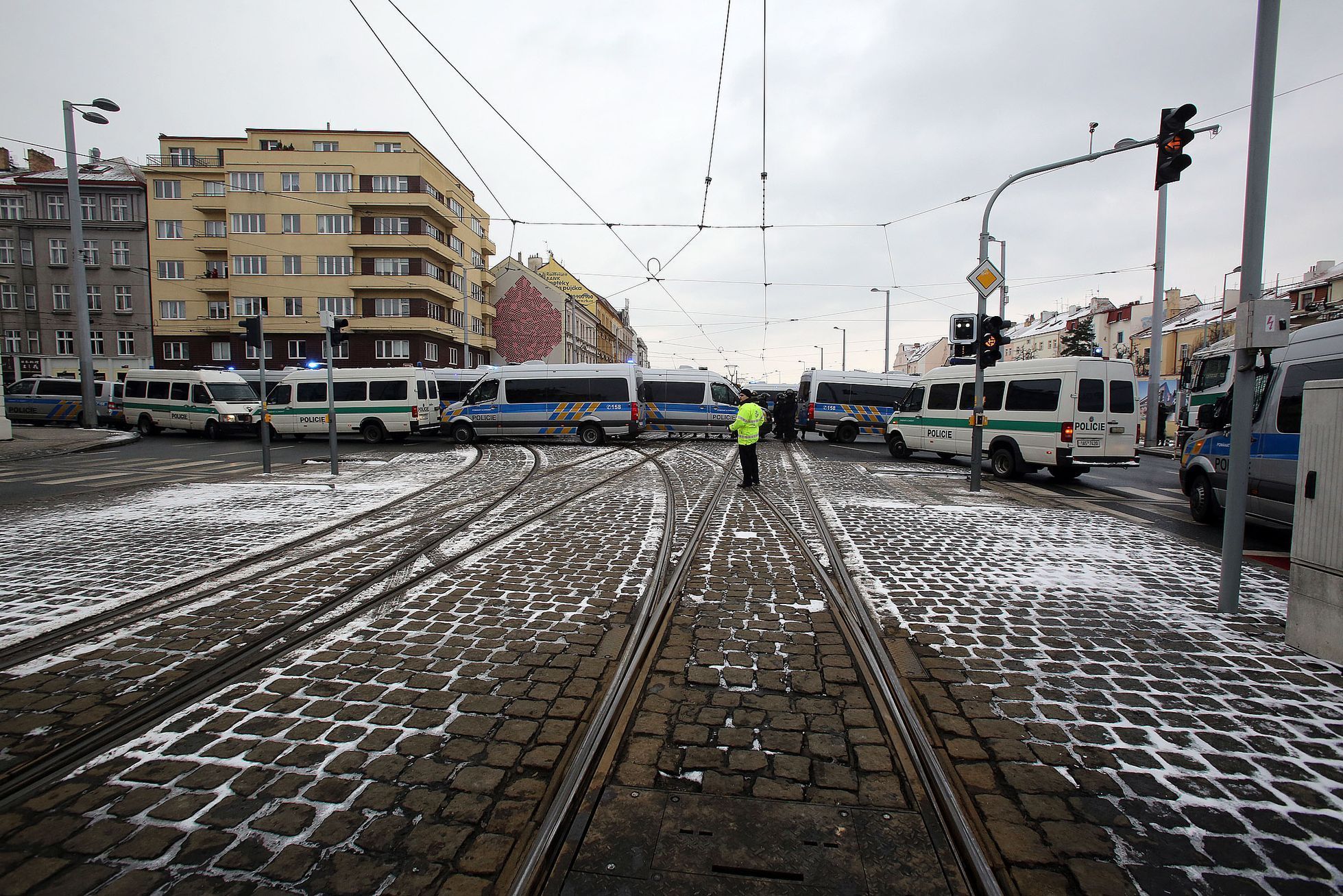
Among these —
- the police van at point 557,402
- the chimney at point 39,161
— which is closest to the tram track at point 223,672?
the police van at point 557,402

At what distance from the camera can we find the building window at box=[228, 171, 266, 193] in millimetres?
41688

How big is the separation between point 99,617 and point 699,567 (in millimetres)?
4578

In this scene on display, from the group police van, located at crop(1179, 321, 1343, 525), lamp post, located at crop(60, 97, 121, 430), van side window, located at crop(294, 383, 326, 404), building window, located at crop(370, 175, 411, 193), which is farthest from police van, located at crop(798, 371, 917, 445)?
building window, located at crop(370, 175, 411, 193)

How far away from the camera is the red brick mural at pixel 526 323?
60.1m

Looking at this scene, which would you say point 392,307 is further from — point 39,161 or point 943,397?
point 943,397

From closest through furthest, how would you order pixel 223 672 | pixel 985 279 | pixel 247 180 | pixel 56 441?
pixel 223 672, pixel 985 279, pixel 56 441, pixel 247 180

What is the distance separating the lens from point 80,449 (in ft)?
59.5

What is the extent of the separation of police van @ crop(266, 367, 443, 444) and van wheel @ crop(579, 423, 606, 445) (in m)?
4.95

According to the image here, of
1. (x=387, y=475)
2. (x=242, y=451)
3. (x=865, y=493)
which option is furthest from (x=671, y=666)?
(x=242, y=451)

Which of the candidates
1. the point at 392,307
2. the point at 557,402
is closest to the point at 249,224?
the point at 392,307

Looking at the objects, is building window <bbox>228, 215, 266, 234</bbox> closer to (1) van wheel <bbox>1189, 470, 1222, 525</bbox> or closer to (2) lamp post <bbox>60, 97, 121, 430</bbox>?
(2) lamp post <bbox>60, 97, 121, 430</bbox>

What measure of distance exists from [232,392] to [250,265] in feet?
81.3

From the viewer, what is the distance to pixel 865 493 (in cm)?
1117

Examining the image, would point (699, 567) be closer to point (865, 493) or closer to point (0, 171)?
point (865, 493)
